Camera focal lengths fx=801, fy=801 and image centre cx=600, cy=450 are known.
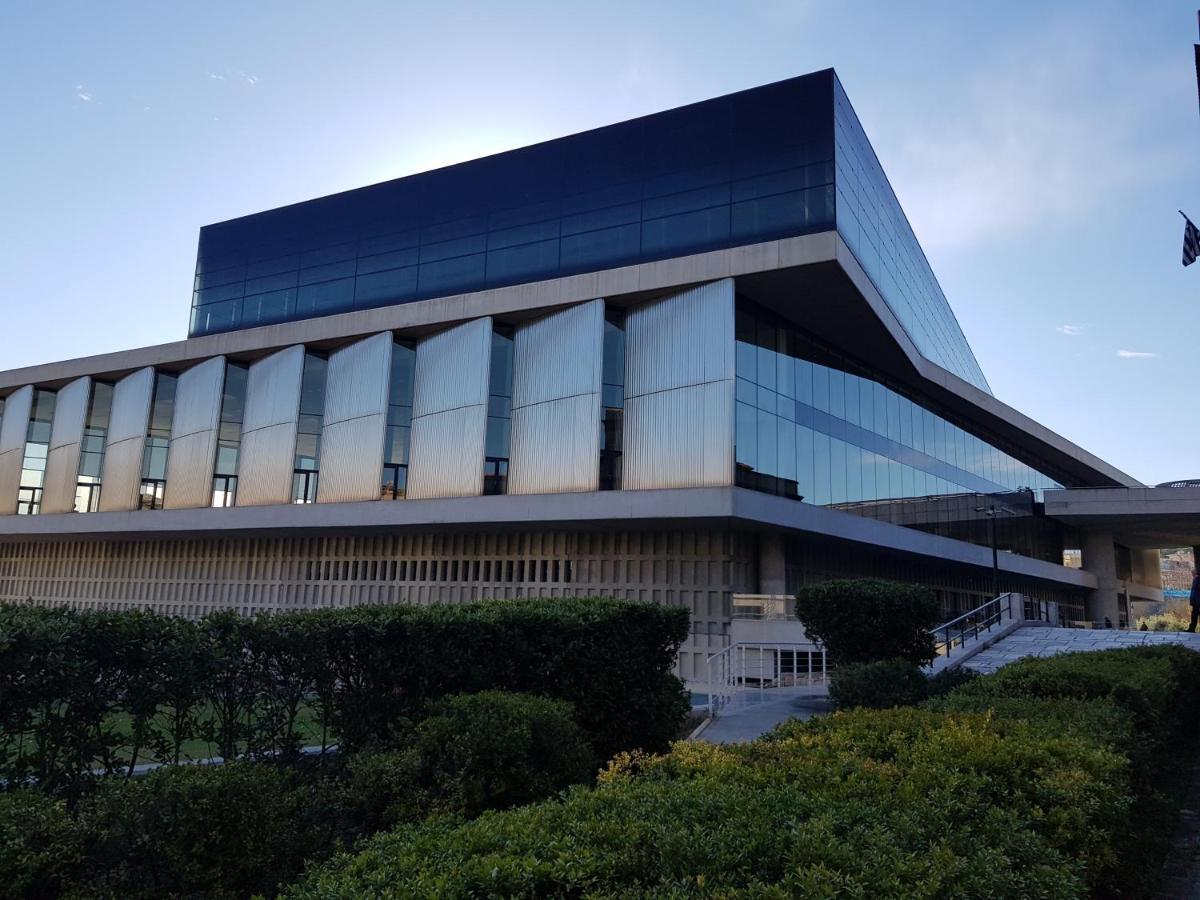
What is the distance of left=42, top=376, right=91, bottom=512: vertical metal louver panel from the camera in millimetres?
34344

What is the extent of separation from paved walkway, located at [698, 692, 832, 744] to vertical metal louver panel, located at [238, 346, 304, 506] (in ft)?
63.7

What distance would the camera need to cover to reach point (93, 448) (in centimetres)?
3459

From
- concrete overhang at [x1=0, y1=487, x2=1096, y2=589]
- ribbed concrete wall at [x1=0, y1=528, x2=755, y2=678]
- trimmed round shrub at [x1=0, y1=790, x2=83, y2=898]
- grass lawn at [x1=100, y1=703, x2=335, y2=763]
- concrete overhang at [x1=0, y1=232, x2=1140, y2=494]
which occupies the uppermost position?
concrete overhang at [x1=0, y1=232, x2=1140, y2=494]

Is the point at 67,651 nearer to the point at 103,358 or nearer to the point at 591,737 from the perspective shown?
the point at 591,737

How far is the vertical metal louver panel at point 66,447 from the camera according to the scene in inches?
1352

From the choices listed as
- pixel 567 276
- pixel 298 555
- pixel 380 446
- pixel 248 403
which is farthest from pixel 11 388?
pixel 567 276

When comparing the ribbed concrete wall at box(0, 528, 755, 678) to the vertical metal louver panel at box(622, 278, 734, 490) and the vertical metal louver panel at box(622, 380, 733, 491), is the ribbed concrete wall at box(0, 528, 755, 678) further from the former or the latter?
the vertical metal louver panel at box(622, 278, 734, 490)

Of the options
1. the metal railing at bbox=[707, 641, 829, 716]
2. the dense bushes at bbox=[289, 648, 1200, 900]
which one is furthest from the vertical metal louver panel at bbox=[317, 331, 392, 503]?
the dense bushes at bbox=[289, 648, 1200, 900]

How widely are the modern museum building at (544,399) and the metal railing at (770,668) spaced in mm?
1974

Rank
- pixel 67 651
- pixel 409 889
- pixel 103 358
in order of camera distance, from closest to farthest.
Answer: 1. pixel 409 889
2. pixel 67 651
3. pixel 103 358

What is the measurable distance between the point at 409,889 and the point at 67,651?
4660 millimetres

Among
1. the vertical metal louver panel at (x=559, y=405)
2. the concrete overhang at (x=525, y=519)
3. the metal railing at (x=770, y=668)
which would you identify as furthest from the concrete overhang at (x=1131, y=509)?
the vertical metal louver panel at (x=559, y=405)

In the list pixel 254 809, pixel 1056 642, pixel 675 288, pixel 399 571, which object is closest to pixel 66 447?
pixel 399 571

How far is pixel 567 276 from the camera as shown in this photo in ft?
83.5
